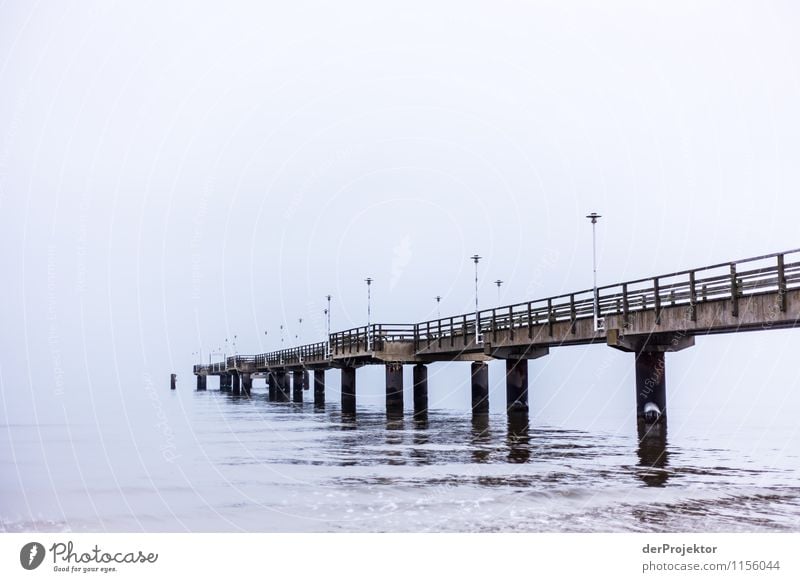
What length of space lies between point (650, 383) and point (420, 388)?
24.6 metres

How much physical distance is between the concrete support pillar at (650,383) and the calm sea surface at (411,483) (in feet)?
Answer: 3.90

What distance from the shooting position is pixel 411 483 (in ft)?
71.7

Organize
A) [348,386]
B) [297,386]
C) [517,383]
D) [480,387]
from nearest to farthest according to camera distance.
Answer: [517,383]
[480,387]
[348,386]
[297,386]

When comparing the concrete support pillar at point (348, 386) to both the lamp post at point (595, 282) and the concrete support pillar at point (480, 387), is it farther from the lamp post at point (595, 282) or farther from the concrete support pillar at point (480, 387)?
the lamp post at point (595, 282)

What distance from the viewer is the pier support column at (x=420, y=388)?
5884 centimetres

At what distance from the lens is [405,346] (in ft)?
190

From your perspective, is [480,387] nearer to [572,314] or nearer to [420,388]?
[420,388]

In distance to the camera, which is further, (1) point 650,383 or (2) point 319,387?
(2) point 319,387

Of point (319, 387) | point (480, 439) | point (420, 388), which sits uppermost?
point (420, 388)

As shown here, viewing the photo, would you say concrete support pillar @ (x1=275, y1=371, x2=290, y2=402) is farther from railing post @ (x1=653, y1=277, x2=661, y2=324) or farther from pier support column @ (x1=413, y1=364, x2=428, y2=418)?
railing post @ (x1=653, y1=277, x2=661, y2=324)

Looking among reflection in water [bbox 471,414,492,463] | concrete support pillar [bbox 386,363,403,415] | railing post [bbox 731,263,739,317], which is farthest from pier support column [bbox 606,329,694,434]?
concrete support pillar [bbox 386,363,403,415]

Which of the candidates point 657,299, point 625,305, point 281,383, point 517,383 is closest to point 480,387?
point 517,383
